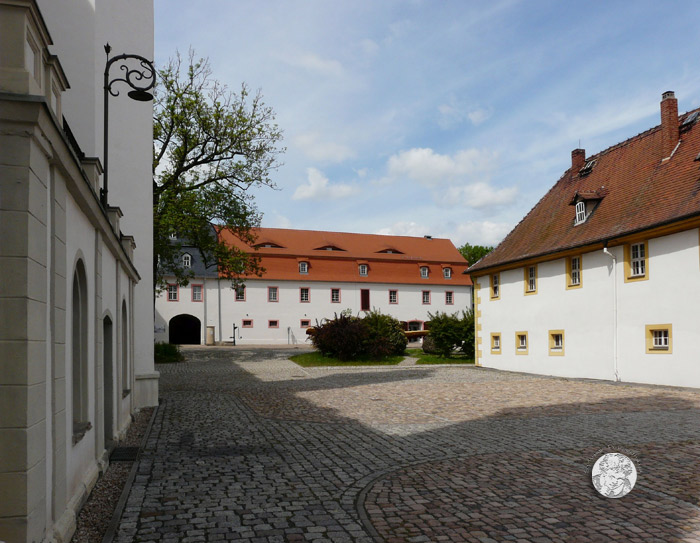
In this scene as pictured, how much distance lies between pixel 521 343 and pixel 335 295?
100 feet

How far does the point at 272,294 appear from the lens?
5241 cm

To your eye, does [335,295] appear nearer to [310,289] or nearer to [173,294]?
[310,289]

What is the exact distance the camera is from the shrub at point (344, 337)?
96.3 ft

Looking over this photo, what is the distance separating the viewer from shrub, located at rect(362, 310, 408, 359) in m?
29.9

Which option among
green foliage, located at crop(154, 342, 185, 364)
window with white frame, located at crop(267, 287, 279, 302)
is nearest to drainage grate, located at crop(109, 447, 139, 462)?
green foliage, located at crop(154, 342, 185, 364)

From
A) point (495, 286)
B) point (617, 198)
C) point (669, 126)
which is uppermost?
point (669, 126)

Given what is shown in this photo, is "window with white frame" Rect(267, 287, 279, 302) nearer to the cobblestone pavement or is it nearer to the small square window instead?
the small square window

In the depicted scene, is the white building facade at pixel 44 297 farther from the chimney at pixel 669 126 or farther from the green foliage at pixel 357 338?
the green foliage at pixel 357 338

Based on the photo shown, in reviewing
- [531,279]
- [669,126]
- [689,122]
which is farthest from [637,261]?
[531,279]

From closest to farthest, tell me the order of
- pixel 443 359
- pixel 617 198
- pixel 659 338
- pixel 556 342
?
pixel 659 338 < pixel 617 198 < pixel 556 342 < pixel 443 359

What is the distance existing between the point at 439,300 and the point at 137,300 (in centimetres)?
4510

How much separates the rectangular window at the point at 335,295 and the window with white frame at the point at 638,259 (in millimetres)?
36186

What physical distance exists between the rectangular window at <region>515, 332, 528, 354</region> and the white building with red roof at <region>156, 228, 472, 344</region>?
24687 mm

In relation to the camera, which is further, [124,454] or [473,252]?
[473,252]
